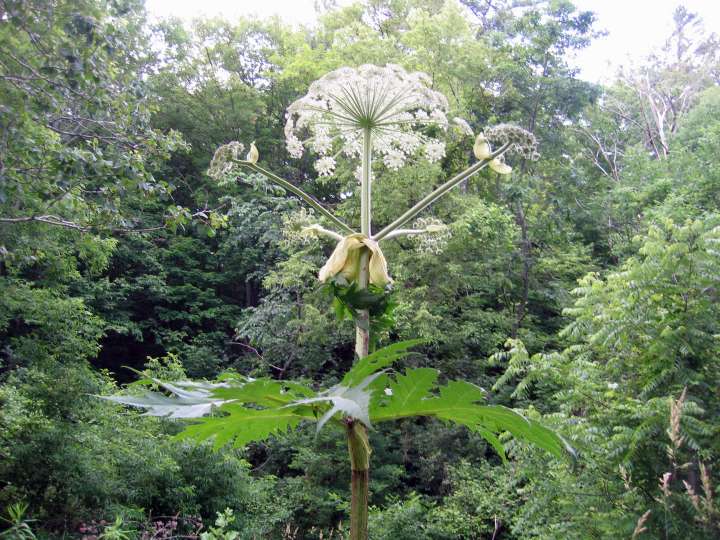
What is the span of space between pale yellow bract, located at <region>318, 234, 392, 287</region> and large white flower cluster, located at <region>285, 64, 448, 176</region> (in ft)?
0.76

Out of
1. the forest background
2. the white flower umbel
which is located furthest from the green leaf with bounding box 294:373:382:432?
the white flower umbel

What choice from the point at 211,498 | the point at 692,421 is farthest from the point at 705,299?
the point at 211,498

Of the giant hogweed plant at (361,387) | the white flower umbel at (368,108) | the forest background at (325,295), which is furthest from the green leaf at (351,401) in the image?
the white flower umbel at (368,108)

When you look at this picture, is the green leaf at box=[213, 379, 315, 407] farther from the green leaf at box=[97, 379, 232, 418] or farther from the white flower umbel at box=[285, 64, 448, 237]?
the white flower umbel at box=[285, 64, 448, 237]

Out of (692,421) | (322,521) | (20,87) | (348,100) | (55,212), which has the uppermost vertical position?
→ (20,87)

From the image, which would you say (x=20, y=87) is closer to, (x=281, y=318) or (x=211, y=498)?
(x=211, y=498)

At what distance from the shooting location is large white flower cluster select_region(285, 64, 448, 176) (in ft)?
2.58

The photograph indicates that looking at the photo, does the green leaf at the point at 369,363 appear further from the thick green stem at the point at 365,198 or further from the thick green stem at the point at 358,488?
the thick green stem at the point at 365,198

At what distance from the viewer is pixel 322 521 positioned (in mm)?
6480

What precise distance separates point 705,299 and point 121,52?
13.8ft

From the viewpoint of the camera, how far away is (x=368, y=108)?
790 millimetres

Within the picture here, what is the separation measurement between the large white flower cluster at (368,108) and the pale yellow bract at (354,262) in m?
0.23

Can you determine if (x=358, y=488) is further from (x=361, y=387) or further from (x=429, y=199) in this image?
(x=429, y=199)

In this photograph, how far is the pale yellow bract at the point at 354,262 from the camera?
60 cm
